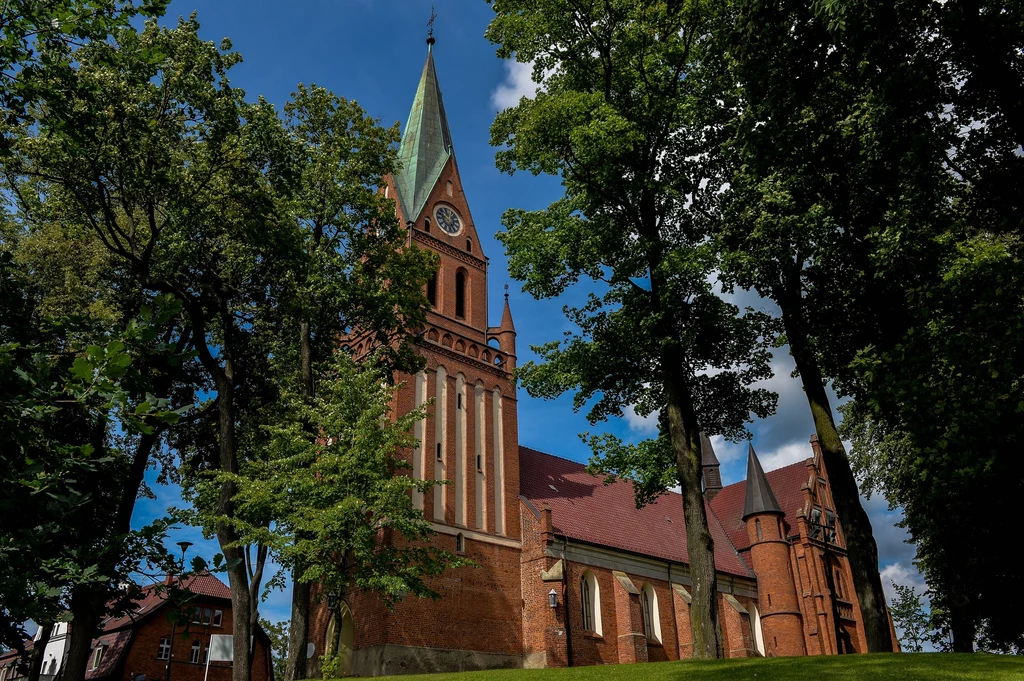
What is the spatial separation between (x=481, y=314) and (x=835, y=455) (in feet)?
66.1

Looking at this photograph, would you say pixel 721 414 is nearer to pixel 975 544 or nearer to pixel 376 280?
pixel 975 544

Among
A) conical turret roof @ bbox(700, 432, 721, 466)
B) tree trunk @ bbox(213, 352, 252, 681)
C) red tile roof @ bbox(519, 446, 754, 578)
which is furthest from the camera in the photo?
conical turret roof @ bbox(700, 432, 721, 466)

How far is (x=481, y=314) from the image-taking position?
112 ft

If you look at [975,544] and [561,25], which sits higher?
[561,25]

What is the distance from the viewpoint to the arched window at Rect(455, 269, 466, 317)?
1334 inches

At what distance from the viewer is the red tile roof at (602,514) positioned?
33281mm

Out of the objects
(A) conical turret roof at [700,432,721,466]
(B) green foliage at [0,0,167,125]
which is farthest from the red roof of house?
(B) green foliage at [0,0,167,125]

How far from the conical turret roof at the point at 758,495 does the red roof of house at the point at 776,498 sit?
1.71 meters

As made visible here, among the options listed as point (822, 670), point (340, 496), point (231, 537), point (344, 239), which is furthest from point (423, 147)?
point (822, 670)

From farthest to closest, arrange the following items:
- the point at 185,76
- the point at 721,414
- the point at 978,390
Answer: the point at 721,414, the point at 185,76, the point at 978,390

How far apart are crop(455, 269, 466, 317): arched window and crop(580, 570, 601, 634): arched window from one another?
12487 millimetres

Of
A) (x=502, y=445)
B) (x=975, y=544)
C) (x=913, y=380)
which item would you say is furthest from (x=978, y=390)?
(x=502, y=445)

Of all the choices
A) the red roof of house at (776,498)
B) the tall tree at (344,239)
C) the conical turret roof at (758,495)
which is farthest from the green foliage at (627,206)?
the red roof of house at (776,498)

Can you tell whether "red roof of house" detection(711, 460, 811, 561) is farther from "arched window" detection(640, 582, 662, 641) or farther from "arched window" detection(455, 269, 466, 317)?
"arched window" detection(455, 269, 466, 317)
